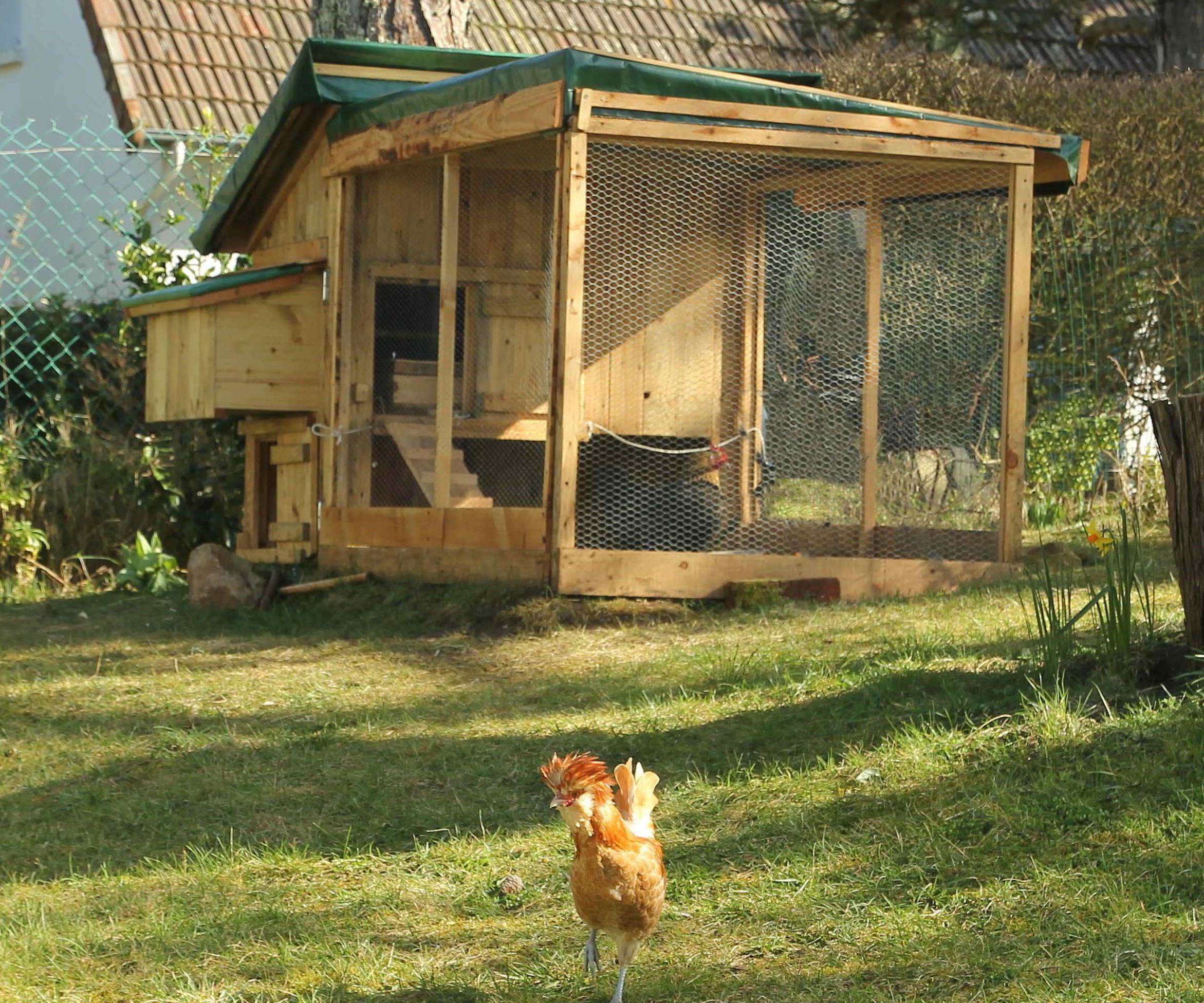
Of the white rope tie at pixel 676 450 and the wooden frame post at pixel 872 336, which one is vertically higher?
the wooden frame post at pixel 872 336

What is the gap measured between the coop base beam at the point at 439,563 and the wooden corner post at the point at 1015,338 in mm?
2210

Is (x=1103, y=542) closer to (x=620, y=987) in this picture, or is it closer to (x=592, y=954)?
(x=592, y=954)

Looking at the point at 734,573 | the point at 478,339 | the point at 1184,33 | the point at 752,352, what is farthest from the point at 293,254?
the point at 1184,33

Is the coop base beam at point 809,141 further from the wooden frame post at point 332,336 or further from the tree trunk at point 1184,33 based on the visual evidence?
the tree trunk at point 1184,33

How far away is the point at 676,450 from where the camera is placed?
7.43 metres

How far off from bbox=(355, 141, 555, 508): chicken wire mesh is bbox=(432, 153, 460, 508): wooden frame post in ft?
0.36

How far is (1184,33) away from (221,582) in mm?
10885

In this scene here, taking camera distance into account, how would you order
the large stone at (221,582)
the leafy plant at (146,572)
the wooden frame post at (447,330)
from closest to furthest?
1. the wooden frame post at (447,330)
2. the large stone at (221,582)
3. the leafy plant at (146,572)

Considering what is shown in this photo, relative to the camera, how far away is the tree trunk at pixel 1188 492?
433 cm

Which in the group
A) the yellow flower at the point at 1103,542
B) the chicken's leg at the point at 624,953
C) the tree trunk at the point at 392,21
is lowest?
the chicken's leg at the point at 624,953

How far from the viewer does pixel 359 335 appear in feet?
25.2

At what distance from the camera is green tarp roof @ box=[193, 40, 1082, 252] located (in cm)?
655

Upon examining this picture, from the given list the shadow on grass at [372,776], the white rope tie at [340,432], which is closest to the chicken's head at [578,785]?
the shadow on grass at [372,776]

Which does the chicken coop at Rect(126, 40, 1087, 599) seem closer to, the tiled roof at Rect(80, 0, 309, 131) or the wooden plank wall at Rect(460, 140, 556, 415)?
the wooden plank wall at Rect(460, 140, 556, 415)
